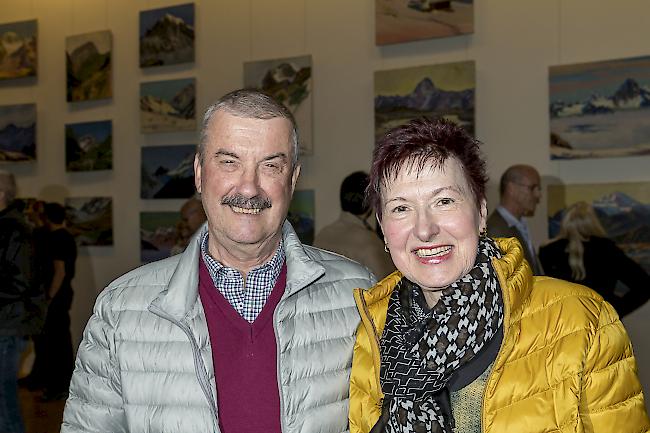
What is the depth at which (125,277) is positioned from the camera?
2363mm

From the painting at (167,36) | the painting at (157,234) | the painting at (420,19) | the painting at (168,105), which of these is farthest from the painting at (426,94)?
the painting at (157,234)

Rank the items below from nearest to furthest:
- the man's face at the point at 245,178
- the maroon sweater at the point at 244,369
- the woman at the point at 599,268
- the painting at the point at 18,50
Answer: the maroon sweater at the point at 244,369 → the man's face at the point at 245,178 → the woman at the point at 599,268 → the painting at the point at 18,50

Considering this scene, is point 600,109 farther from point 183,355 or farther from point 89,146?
point 89,146

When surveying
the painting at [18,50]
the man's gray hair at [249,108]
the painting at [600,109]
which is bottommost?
the man's gray hair at [249,108]

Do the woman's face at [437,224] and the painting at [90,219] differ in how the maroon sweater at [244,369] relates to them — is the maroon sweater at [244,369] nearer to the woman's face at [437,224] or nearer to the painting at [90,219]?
the woman's face at [437,224]

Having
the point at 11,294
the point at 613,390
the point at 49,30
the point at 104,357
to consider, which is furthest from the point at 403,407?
the point at 49,30

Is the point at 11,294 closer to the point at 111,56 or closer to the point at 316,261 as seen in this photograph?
the point at 316,261

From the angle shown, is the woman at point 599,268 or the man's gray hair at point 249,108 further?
the woman at point 599,268

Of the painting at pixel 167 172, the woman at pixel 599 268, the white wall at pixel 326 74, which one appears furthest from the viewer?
the painting at pixel 167 172

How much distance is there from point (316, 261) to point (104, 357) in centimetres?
73

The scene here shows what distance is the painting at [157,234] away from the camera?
8.30m

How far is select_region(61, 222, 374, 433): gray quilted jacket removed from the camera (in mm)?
2129

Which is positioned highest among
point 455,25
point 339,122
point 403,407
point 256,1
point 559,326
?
point 256,1

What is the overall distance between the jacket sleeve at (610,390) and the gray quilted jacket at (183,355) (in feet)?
2.43
